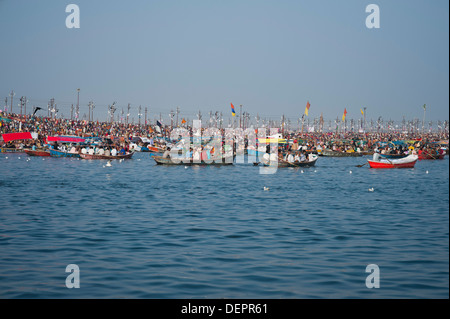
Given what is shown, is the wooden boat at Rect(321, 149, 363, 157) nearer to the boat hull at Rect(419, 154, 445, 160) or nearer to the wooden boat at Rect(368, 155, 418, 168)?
the boat hull at Rect(419, 154, 445, 160)

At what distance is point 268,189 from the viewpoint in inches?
1404

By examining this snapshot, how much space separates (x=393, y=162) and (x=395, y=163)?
304 mm

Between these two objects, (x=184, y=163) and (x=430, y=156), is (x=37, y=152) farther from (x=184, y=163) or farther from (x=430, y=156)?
(x=430, y=156)

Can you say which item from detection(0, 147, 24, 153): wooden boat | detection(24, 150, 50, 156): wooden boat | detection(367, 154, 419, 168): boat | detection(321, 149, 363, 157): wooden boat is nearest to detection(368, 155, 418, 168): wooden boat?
detection(367, 154, 419, 168): boat

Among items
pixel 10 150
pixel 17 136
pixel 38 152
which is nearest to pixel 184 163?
pixel 38 152

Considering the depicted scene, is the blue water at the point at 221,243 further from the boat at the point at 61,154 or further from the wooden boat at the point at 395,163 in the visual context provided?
the boat at the point at 61,154

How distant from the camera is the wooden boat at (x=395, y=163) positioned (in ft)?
186

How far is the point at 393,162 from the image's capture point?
57.8m

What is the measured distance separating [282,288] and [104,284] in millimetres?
4002

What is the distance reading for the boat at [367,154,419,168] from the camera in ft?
186

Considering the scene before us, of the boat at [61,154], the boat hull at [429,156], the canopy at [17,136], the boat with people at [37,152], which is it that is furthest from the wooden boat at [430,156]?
the canopy at [17,136]
